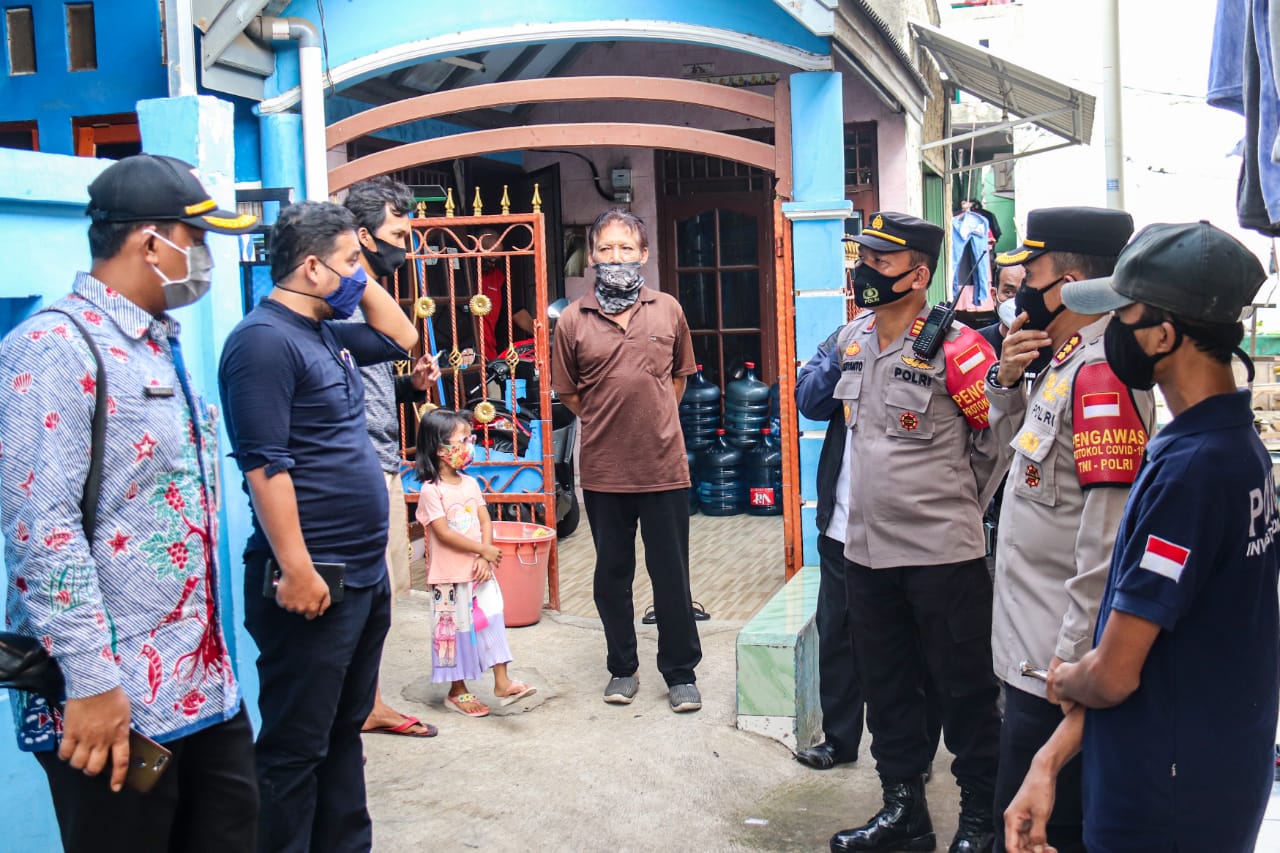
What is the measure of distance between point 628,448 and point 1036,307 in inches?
95.1

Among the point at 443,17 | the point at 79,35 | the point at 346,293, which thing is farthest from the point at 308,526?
the point at 79,35

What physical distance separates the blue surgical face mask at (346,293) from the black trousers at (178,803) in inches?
46.2

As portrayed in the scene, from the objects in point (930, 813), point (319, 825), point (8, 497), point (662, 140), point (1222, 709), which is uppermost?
point (662, 140)

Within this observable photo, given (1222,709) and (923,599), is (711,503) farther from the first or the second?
(1222,709)

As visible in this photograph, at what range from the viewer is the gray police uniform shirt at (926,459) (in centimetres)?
390

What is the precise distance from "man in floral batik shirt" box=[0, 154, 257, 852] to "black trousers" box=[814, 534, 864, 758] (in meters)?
2.49

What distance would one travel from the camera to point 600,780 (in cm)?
470

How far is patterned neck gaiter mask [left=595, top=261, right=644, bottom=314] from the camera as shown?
5.46 meters

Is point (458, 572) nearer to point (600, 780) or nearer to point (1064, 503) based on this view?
point (600, 780)

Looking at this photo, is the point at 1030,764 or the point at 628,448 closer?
the point at 1030,764

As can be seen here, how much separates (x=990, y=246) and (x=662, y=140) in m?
6.95

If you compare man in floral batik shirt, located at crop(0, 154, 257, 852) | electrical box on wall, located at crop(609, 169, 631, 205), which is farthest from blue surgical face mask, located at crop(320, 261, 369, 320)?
electrical box on wall, located at crop(609, 169, 631, 205)

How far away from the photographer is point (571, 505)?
918cm

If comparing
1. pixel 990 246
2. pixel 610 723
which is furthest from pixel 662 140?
pixel 990 246
